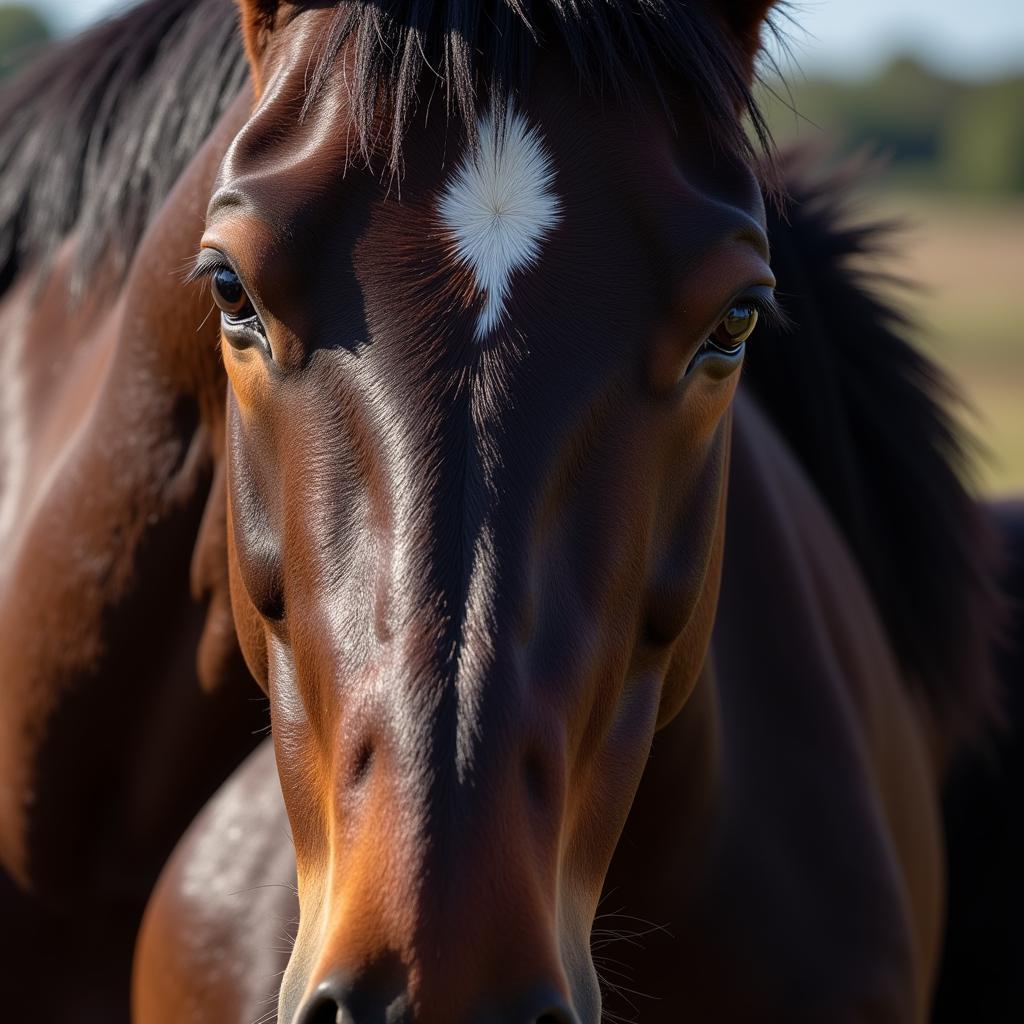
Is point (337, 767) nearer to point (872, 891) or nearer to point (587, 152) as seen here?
point (587, 152)

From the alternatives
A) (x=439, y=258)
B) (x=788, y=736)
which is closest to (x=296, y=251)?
(x=439, y=258)

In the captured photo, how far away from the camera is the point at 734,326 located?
77.8 inches

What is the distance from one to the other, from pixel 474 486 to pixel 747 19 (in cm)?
98

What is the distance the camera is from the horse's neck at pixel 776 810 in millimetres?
2385

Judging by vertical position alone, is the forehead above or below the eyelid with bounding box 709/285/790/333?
above

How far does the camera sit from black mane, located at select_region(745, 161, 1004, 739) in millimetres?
3285

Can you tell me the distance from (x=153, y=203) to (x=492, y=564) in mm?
1497

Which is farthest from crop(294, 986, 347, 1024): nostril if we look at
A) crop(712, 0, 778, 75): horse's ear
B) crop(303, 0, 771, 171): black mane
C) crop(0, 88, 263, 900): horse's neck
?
crop(712, 0, 778, 75): horse's ear

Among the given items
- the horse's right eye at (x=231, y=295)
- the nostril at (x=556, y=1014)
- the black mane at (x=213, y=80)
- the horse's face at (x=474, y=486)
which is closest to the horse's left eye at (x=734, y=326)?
the horse's face at (x=474, y=486)

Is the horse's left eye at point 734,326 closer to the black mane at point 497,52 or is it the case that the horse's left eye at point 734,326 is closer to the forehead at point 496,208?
the forehead at point 496,208

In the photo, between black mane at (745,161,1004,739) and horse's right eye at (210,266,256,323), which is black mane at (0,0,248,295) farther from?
black mane at (745,161,1004,739)

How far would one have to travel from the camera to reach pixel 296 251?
184cm

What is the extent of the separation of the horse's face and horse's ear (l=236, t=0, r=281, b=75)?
0.56 feet

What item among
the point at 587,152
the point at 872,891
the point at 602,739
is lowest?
the point at 872,891
